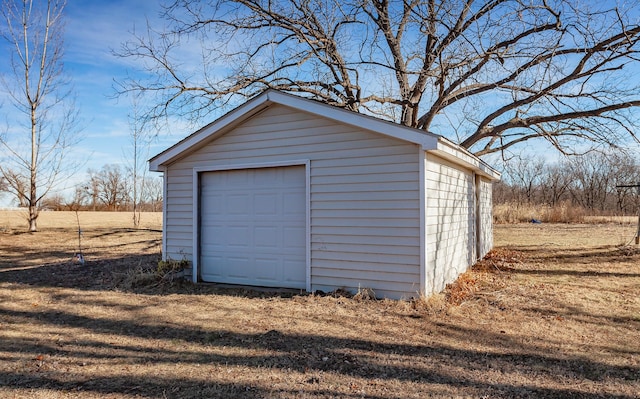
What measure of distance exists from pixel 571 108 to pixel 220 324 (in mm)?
11804

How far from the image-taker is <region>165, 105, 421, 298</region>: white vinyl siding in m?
6.00

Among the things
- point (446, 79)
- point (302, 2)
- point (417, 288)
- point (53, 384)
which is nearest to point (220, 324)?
point (53, 384)

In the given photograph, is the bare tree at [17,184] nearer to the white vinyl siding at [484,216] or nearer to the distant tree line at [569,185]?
the white vinyl siding at [484,216]

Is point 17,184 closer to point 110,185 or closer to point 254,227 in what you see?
point 254,227

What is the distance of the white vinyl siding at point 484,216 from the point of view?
36.4 ft

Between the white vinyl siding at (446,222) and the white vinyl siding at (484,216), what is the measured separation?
1723 mm

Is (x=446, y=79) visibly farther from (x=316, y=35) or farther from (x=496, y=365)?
(x=496, y=365)

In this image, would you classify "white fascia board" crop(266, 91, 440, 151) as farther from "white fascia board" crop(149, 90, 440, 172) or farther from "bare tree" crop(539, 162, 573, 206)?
"bare tree" crop(539, 162, 573, 206)

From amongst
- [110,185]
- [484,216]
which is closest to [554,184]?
[484,216]

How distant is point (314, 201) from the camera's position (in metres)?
6.65

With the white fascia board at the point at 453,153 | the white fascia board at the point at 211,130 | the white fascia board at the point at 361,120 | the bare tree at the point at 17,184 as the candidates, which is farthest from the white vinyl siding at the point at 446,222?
the bare tree at the point at 17,184

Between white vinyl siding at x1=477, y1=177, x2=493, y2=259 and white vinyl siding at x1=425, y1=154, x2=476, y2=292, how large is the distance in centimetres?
172

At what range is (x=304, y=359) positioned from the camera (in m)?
3.84

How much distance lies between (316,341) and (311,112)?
12.1 feet
